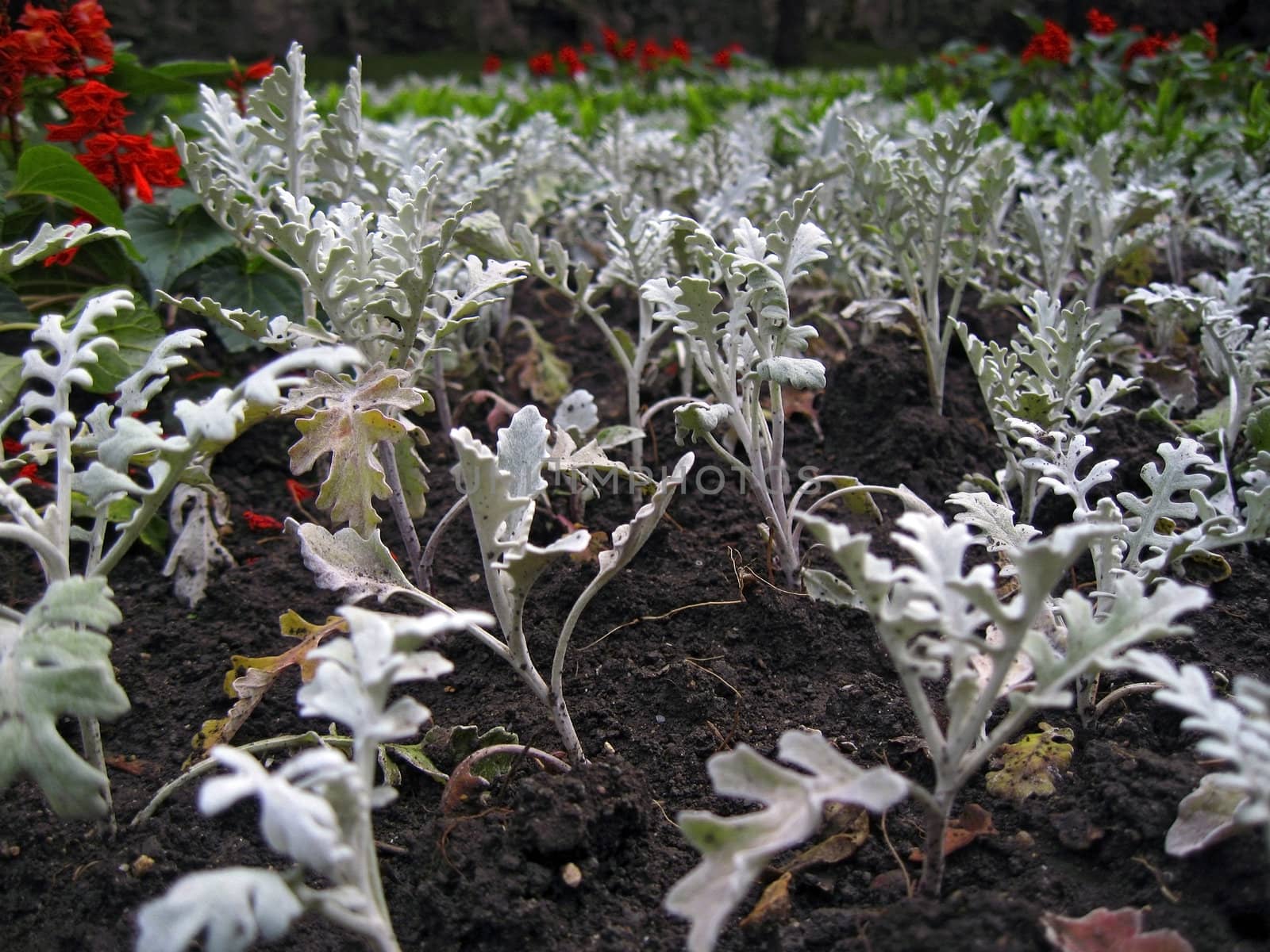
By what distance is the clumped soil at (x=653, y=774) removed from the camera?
4.20ft

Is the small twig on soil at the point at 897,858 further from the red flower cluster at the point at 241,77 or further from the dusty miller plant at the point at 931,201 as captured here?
the red flower cluster at the point at 241,77

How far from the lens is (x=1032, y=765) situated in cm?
148

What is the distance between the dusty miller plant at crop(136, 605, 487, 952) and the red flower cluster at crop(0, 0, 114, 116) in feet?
6.74

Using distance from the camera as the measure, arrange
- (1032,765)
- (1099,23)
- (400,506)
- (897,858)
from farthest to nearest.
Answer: (1099,23) < (400,506) < (1032,765) < (897,858)

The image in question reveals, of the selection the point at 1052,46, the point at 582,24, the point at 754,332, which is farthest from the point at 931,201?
the point at 582,24

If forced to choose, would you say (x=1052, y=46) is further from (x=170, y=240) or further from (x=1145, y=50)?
(x=170, y=240)

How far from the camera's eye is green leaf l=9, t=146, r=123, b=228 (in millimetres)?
2225

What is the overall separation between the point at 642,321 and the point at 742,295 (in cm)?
64

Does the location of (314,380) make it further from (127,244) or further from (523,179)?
(523,179)

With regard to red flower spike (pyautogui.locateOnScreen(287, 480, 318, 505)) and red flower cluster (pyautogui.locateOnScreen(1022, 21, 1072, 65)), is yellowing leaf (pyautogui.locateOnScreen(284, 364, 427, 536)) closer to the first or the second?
red flower spike (pyautogui.locateOnScreen(287, 480, 318, 505))

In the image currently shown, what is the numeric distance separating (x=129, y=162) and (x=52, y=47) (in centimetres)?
33

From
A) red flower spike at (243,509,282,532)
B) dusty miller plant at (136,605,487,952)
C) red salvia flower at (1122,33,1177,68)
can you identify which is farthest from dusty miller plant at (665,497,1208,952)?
red salvia flower at (1122,33,1177,68)

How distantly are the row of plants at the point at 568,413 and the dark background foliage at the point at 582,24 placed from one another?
8.90 metres

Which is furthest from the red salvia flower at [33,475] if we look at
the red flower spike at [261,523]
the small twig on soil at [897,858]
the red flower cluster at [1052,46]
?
the red flower cluster at [1052,46]
